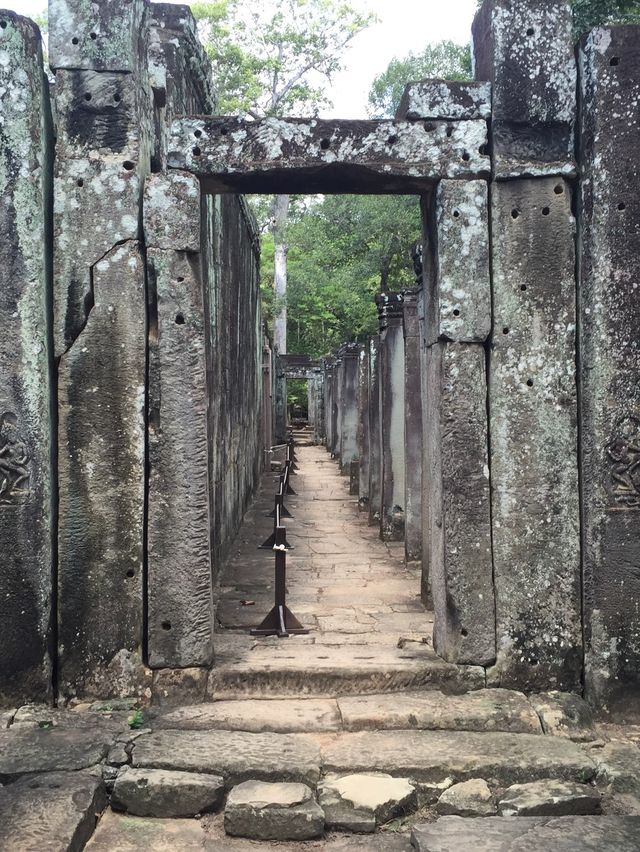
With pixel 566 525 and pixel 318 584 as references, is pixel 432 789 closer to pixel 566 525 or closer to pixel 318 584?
pixel 566 525

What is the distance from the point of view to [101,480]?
13.9 ft

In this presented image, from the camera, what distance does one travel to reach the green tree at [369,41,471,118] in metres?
23.6

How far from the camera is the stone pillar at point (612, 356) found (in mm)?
4207

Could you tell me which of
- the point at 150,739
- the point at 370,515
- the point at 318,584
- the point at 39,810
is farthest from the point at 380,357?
the point at 39,810

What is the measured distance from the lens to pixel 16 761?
3.58 m

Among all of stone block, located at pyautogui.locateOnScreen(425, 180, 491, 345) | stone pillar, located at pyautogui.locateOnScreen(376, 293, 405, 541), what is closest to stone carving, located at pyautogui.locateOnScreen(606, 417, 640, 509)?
stone block, located at pyautogui.locateOnScreen(425, 180, 491, 345)

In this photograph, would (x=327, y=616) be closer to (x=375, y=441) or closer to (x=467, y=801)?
(x=467, y=801)

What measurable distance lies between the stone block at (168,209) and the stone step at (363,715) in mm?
2475

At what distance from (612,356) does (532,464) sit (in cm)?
72

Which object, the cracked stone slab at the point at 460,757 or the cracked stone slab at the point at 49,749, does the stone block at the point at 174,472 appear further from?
the cracked stone slab at the point at 460,757

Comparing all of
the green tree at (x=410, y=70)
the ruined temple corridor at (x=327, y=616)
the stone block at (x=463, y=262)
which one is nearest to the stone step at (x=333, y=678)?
the ruined temple corridor at (x=327, y=616)

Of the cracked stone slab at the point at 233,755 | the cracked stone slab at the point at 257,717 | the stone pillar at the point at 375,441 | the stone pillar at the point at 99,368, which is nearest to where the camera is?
the cracked stone slab at the point at 233,755

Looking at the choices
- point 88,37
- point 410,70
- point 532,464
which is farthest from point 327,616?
point 410,70

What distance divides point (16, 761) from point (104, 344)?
2082 millimetres
